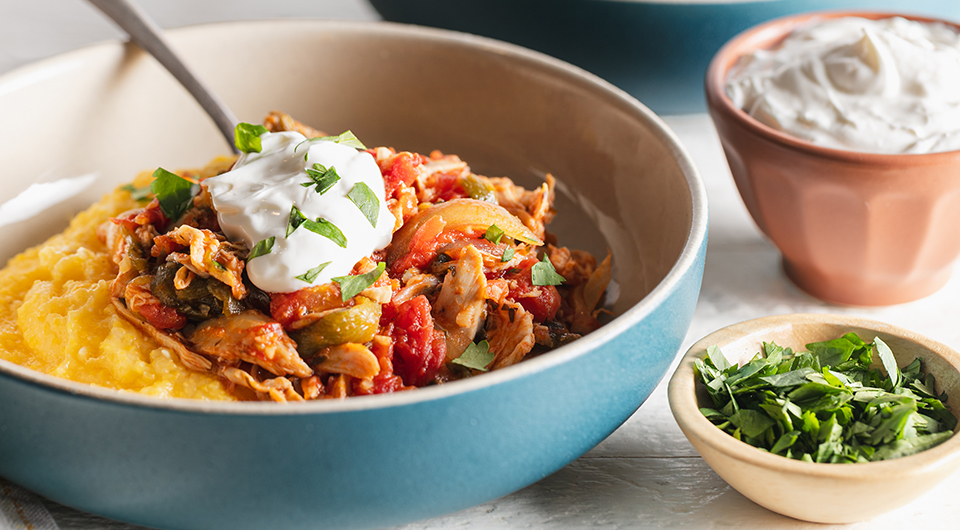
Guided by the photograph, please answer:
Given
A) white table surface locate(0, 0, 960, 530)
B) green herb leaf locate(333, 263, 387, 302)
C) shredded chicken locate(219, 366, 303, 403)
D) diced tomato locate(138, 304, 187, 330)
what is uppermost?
diced tomato locate(138, 304, 187, 330)

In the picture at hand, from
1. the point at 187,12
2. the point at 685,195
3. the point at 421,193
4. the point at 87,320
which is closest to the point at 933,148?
the point at 685,195

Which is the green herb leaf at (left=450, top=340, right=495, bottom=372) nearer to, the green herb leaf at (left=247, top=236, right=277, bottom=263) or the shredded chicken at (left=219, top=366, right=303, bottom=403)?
the shredded chicken at (left=219, top=366, right=303, bottom=403)

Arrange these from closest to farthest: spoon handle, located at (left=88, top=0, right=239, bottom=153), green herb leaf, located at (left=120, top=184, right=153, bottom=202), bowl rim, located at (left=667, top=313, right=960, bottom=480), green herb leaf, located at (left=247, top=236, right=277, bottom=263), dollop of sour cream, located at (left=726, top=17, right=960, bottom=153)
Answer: bowl rim, located at (left=667, top=313, right=960, bottom=480) → green herb leaf, located at (left=247, top=236, right=277, bottom=263) → dollop of sour cream, located at (left=726, top=17, right=960, bottom=153) → green herb leaf, located at (left=120, top=184, right=153, bottom=202) → spoon handle, located at (left=88, top=0, right=239, bottom=153)

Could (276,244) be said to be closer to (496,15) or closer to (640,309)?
(640,309)

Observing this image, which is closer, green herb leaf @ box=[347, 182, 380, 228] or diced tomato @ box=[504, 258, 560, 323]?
green herb leaf @ box=[347, 182, 380, 228]

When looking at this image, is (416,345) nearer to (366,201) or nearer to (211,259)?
(366,201)

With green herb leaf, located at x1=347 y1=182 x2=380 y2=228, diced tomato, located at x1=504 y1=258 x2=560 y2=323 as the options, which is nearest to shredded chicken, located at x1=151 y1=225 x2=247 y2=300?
green herb leaf, located at x1=347 y1=182 x2=380 y2=228
